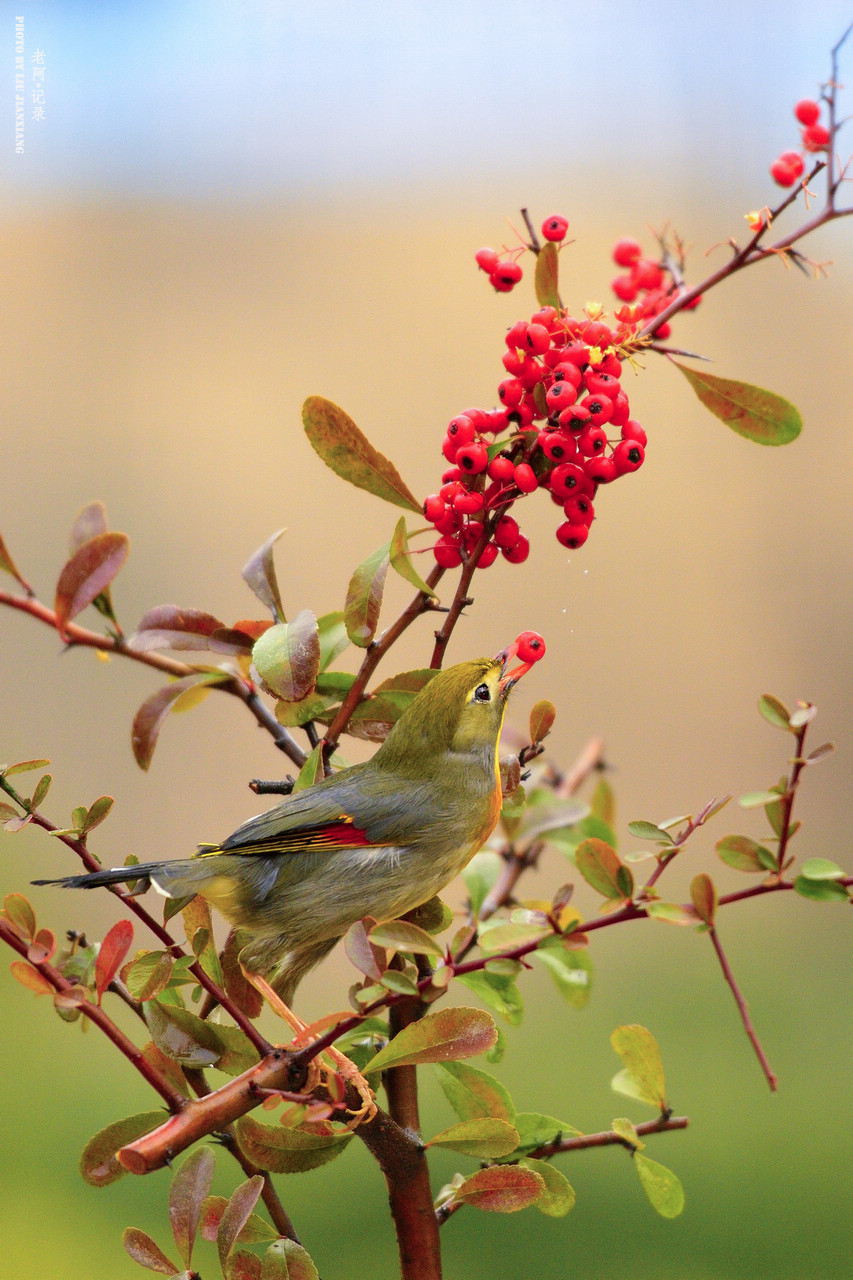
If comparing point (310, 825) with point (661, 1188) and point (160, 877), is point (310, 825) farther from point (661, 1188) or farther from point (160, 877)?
point (661, 1188)

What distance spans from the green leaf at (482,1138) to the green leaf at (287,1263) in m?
0.06

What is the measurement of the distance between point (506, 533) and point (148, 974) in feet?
→ 0.79

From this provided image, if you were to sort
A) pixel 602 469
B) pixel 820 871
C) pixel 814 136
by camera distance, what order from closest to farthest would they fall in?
pixel 820 871, pixel 602 469, pixel 814 136

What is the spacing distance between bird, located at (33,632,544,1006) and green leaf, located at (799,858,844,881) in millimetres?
186

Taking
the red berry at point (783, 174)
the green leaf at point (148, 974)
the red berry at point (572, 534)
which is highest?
the red berry at point (783, 174)

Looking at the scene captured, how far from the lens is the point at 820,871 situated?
35 centimetres

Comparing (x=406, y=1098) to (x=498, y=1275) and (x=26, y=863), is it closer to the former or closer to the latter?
(x=498, y=1275)

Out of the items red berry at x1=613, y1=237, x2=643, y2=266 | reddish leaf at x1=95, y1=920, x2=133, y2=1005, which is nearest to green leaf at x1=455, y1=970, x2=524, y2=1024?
reddish leaf at x1=95, y1=920, x2=133, y2=1005

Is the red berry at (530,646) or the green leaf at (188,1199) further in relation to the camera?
the red berry at (530,646)

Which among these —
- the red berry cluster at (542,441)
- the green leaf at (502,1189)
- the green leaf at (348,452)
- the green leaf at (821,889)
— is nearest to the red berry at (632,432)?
the red berry cluster at (542,441)

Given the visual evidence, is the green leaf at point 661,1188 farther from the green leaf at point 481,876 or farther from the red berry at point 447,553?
the red berry at point 447,553

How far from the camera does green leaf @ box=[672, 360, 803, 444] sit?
0.50 m

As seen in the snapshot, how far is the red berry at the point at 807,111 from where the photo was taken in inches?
21.8

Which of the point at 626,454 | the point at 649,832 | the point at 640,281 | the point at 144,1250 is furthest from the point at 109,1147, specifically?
the point at 640,281
